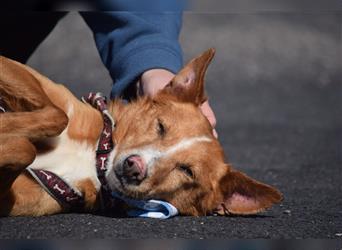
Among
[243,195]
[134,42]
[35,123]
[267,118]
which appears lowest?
[267,118]

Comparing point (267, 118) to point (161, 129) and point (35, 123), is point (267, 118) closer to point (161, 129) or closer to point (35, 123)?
point (161, 129)

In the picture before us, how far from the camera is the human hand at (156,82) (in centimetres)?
482

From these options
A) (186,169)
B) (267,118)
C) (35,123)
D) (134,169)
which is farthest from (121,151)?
(267,118)

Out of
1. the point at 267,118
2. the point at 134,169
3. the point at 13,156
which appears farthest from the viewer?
the point at 267,118

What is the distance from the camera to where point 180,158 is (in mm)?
4359

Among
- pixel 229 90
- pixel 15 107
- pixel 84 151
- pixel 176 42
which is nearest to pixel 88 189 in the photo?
pixel 84 151

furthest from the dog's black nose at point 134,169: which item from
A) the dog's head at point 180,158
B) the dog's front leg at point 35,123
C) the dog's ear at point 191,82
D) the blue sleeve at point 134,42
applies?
the blue sleeve at point 134,42

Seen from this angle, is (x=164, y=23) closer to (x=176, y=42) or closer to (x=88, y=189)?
(x=176, y=42)

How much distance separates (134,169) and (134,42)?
1.28 meters

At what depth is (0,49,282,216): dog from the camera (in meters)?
4.03

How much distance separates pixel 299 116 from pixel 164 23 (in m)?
4.31

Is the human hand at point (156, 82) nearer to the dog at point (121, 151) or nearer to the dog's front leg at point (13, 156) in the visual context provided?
the dog at point (121, 151)

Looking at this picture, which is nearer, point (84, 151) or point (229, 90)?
point (84, 151)

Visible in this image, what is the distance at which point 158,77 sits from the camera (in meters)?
4.93
